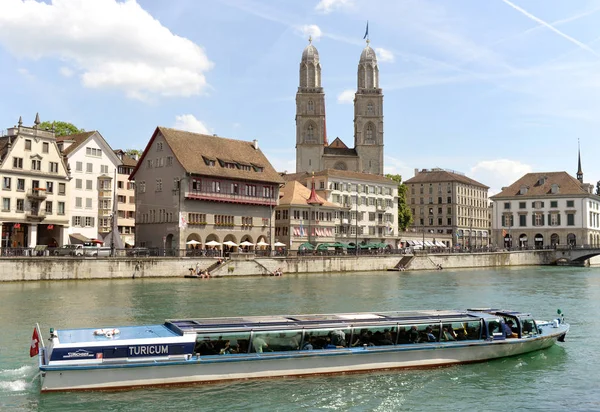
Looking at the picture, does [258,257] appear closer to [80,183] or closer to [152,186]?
[152,186]

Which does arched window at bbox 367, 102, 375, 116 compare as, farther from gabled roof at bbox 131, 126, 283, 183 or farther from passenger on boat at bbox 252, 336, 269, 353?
passenger on boat at bbox 252, 336, 269, 353

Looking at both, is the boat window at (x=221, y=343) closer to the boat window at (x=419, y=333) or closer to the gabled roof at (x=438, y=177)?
the boat window at (x=419, y=333)

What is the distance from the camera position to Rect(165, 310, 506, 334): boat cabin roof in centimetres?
2259

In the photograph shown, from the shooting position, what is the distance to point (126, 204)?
90.1m

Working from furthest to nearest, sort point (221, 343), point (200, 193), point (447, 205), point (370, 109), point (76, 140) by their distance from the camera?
point (447, 205)
point (370, 109)
point (76, 140)
point (200, 193)
point (221, 343)

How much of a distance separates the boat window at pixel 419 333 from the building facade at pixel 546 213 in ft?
320

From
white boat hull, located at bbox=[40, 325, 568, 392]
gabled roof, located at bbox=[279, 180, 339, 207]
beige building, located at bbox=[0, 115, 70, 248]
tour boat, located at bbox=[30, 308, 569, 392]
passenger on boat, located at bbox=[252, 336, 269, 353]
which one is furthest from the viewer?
gabled roof, located at bbox=[279, 180, 339, 207]

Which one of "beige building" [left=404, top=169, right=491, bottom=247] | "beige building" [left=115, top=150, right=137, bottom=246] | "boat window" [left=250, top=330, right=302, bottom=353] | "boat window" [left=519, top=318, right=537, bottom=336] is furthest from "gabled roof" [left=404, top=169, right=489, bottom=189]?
"boat window" [left=250, top=330, right=302, bottom=353]

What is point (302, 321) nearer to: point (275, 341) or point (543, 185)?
point (275, 341)

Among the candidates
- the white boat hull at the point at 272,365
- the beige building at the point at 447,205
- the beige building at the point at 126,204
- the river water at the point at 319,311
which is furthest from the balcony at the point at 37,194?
the beige building at the point at 447,205

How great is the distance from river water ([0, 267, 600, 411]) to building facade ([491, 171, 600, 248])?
54.9 m

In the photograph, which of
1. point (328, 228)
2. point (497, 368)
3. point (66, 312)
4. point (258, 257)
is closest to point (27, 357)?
point (66, 312)

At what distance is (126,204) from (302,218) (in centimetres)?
2356

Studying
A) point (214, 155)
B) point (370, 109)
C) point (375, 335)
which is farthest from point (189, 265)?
point (370, 109)
